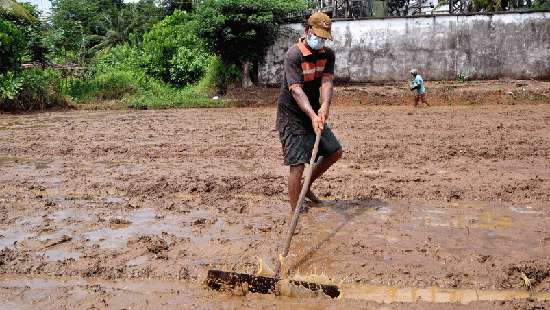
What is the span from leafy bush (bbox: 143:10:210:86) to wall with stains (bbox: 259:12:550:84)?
3099 millimetres

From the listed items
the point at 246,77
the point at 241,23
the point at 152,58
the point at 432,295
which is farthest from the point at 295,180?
the point at 152,58

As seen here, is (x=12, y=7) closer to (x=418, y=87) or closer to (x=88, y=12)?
(x=418, y=87)

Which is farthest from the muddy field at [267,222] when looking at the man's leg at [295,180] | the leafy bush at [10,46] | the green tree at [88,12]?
the green tree at [88,12]

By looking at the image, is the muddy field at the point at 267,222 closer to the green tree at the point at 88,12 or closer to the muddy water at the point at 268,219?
the muddy water at the point at 268,219

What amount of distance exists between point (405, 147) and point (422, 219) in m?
3.59

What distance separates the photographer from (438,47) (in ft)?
57.8

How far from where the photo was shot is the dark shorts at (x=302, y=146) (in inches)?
183

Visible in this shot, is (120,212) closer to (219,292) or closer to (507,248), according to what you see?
(219,292)

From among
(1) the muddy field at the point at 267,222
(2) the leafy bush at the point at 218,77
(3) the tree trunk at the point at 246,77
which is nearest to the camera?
(1) the muddy field at the point at 267,222

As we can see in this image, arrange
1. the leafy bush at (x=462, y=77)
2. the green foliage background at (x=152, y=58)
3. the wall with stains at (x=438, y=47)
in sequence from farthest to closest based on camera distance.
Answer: the leafy bush at (x=462, y=77) → the wall with stains at (x=438, y=47) → the green foliage background at (x=152, y=58)

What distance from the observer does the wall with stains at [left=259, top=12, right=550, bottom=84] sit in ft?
56.5

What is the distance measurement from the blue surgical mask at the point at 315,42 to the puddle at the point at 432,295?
207 centimetres

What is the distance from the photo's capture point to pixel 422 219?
465 cm

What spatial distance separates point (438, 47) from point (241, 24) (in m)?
6.60
